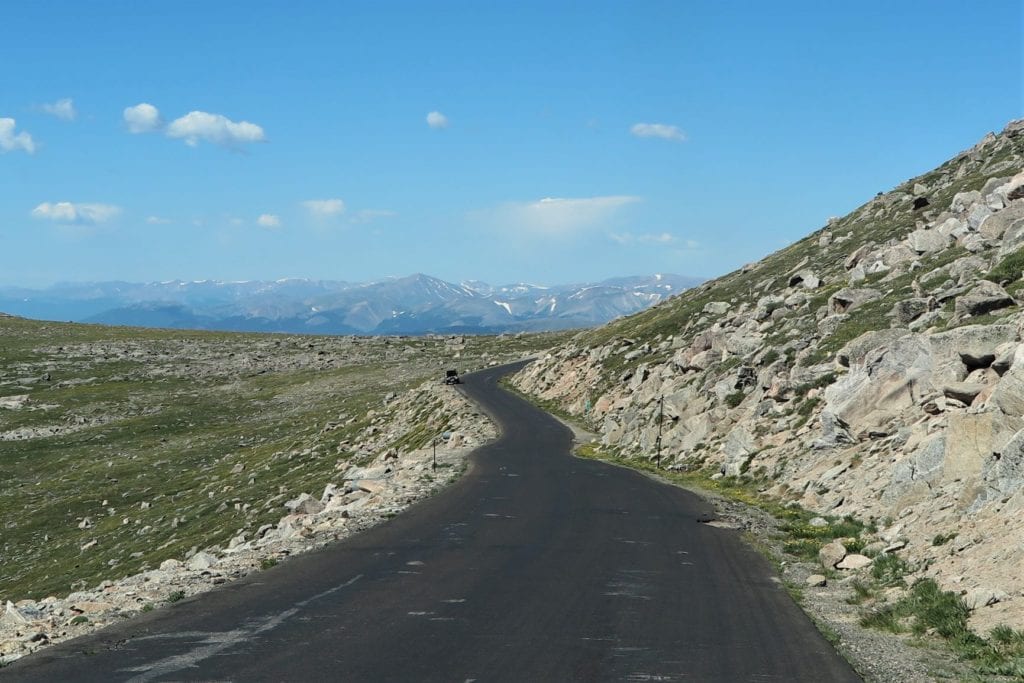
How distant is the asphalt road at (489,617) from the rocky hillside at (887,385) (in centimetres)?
395

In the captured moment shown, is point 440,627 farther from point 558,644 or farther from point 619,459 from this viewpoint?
point 619,459

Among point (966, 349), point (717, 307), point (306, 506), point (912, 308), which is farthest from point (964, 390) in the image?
point (717, 307)

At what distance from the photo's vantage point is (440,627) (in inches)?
559

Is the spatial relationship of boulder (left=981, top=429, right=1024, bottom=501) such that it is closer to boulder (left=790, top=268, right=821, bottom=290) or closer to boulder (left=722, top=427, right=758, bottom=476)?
boulder (left=722, top=427, right=758, bottom=476)

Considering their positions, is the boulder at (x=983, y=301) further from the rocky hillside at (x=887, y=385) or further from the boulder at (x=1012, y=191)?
the boulder at (x=1012, y=191)

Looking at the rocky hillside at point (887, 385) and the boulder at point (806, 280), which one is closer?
the rocky hillside at point (887, 385)

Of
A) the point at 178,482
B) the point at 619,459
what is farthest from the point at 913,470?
the point at 178,482

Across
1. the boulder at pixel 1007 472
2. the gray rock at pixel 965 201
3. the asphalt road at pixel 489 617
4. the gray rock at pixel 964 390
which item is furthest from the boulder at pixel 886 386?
the gray rock at pixel 965 201

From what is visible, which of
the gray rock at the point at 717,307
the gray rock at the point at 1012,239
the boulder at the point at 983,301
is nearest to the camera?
the boulder at the point at 983,301

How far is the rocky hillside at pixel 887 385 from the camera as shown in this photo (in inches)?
709

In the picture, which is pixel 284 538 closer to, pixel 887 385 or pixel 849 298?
pixel 887 385

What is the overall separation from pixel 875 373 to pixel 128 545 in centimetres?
3494

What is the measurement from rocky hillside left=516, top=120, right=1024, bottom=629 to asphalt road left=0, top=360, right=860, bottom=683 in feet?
13.0

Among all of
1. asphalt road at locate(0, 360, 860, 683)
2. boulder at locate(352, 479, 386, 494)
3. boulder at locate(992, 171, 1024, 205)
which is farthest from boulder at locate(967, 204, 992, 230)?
boulder at locate(352, 479, 386, 494)
